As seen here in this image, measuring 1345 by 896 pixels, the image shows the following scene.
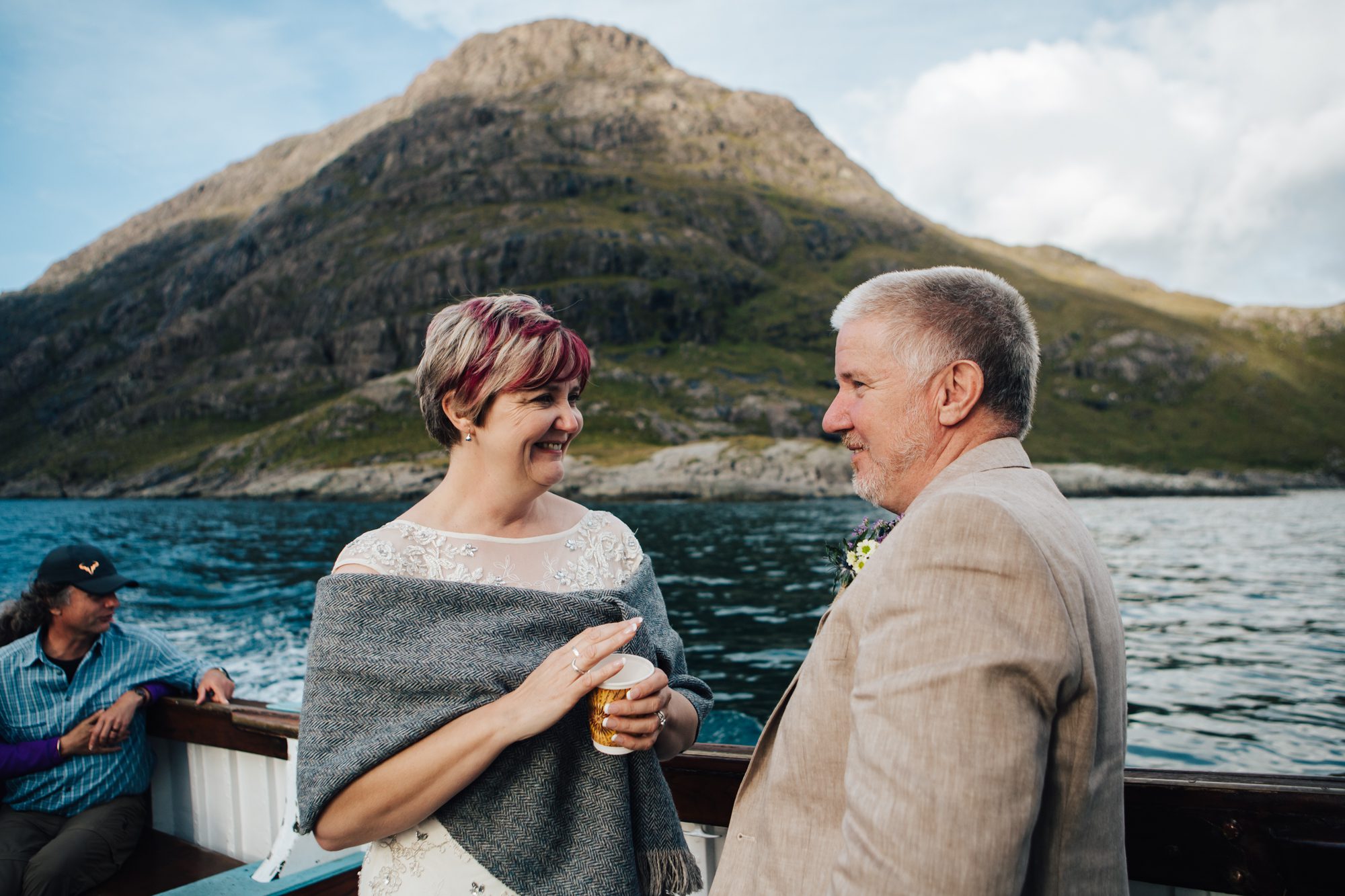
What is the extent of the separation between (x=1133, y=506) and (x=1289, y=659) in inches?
2290

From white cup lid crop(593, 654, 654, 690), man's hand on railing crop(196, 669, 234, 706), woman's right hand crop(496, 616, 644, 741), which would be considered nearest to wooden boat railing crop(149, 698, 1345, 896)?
white cup lid crop(593, 654, 654, 690)

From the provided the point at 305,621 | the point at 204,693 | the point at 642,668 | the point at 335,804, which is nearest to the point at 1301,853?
the point at 642,668

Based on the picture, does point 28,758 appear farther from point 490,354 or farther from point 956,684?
point 956,684

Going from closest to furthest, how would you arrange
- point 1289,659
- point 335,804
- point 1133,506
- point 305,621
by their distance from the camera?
point 335,804 → point 1289,659 → point 305,621 → point 1133,506

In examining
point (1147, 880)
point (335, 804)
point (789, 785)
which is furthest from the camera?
point (1147, 880)

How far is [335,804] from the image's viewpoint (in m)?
2.00

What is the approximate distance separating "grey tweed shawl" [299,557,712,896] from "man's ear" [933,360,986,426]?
1115 mm

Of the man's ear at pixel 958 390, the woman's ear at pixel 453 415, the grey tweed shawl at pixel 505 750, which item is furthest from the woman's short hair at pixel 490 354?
the man's ear at pixel 958 390

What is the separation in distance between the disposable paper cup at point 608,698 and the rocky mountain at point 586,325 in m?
76.5

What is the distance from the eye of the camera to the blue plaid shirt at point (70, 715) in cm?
423

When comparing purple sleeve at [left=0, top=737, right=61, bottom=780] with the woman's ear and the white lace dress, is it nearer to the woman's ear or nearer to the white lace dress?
the white lace dress

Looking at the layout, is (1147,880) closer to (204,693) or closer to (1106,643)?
(1106,643)

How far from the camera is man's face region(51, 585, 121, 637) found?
4516 mm

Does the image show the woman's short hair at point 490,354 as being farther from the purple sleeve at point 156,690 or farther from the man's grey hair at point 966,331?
the purple sleeve at point 156,690
